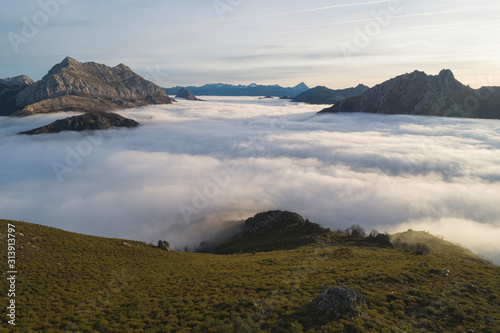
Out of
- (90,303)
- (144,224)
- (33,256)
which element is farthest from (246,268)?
(144,224)

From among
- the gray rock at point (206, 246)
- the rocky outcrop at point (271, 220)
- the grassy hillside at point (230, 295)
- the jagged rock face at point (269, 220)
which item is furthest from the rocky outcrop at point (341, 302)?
the gray rock at point (206, 246)

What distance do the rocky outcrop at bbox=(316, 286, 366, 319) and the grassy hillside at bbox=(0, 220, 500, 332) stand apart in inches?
22.8

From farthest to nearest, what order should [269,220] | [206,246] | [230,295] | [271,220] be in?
[206,246] < [269,220] < [271,220] < [230,295]

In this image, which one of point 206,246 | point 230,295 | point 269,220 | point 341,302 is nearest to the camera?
point 341,302

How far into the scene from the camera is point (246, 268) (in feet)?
132

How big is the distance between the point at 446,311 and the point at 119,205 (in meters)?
218

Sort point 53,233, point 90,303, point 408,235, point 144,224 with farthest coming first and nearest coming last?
point 144,224 < point 408,235 < point 53,233 < point 90,303

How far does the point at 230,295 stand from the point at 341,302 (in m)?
12.8

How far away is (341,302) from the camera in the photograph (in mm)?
20594

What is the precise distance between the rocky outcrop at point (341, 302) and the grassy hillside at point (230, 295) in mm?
580

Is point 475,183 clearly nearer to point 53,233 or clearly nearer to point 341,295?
point 341,295

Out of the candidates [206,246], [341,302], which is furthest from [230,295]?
[206,246]

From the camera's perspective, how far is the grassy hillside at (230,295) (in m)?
20.3

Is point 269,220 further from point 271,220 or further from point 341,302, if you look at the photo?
point 341,302
